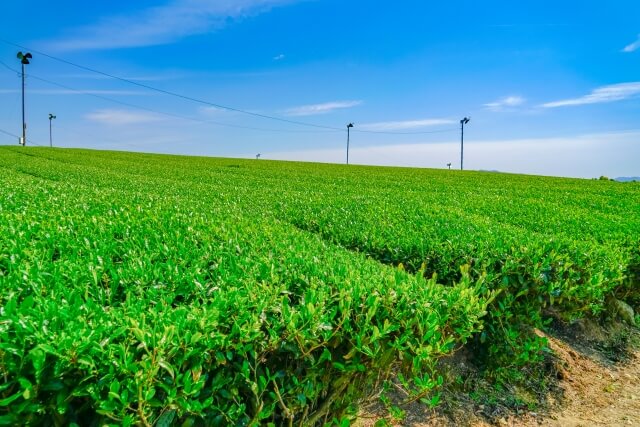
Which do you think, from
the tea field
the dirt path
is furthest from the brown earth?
the tea field

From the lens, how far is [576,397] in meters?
4.83

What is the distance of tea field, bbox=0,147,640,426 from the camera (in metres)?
2.16

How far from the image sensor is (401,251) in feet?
17.9

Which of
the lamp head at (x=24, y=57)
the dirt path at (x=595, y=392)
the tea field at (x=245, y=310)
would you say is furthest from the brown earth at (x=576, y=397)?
the lamp head at (x=24, y=57)

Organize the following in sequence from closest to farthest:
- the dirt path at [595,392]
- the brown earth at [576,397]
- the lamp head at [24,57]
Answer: the brown earth at [576,397]
the dirt path at [595,392]
the lamp head at [24,57]

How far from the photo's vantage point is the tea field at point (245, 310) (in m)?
2.16

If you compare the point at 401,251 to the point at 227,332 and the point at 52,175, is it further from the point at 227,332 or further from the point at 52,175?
the point at 52,175

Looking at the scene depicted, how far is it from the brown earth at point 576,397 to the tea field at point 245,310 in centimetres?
37

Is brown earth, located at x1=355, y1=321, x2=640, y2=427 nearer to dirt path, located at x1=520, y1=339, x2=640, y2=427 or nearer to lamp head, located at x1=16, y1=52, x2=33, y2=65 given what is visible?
dirt path, located at x1=520, y1=339, x2=640, y2=427

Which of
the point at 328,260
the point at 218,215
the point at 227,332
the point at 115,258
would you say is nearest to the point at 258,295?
the point at 227,332

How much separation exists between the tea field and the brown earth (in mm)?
Result: 371

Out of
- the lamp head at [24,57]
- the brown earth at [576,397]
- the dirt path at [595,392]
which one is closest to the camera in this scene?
the brown earth at [576,397]

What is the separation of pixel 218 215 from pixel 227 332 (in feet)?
13.8

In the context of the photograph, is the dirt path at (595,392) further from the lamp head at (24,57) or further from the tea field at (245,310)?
the lamp head at (24,57)
